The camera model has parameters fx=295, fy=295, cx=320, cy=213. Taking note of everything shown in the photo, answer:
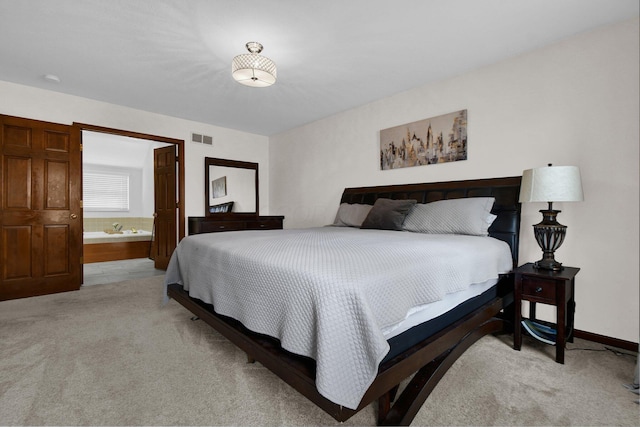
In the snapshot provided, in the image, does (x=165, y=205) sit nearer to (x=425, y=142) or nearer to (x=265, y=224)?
(x=265, y=224)

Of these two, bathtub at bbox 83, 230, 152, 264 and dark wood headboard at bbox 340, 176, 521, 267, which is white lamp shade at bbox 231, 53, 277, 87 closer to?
dark wood headboard at bbox 340, 176, 521, 267

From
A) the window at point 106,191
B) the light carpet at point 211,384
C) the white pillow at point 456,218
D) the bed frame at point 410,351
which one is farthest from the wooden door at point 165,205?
the white pillow at point 456,218

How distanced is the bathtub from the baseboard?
6.88 m

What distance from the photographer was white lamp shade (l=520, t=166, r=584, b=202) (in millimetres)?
2020

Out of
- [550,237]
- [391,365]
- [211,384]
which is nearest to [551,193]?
[550,237]

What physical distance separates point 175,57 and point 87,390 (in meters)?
2.68

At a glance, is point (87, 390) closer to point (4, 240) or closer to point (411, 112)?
point (4, 240)

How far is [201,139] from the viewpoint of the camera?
4.79m

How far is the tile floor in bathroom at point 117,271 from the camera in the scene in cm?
422

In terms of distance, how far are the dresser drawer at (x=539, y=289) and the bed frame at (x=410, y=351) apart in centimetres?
19

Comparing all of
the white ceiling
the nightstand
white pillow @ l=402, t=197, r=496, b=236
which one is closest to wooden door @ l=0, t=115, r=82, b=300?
the white ceiling

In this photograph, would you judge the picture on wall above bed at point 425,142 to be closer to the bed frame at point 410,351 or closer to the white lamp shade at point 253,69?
the bed frame at point 410,351

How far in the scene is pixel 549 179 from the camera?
2062 millimetres

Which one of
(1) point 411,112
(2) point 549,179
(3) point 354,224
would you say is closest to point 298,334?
(2) point 549,179
